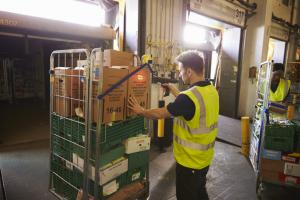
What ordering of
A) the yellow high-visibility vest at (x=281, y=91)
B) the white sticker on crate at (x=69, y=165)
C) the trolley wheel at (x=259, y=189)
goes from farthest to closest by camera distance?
1. the yellow high-visibility vest at (x=281, y=91)
2. the trolley wheel at (x=259, y=189)
3. the white sticker on crate at (x=69, y=165)

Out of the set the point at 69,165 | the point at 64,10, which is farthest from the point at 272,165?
the point at 64,10

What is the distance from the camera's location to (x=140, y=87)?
2.26 meters

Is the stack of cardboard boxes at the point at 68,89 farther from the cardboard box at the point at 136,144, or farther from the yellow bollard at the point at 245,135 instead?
the yellow bollard at the point at 245,135

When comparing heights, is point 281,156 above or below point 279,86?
below

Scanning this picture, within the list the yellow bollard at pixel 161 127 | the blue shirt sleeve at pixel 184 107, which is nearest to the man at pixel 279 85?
the yellow bollard at pixel 161 127

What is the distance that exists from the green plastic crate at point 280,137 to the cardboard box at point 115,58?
189cm

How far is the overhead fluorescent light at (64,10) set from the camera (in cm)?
399

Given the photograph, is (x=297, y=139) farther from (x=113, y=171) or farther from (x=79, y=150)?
(x=79, y=150)

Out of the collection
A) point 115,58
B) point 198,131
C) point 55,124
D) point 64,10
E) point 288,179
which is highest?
point 64,10

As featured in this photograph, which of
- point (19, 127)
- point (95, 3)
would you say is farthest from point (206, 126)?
point (19, 127)

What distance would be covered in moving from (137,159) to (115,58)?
1.10m

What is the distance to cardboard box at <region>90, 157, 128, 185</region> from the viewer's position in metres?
1.96

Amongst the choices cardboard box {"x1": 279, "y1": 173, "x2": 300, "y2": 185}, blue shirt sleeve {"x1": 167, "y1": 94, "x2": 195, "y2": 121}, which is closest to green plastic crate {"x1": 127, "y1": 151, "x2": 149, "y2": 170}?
blue shirt sleeve {"x1": 167, "y1": 94, "x2": 195, "y2": 121}

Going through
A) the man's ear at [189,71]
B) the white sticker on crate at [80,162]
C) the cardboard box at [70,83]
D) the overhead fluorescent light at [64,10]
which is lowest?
the white sticker on crate at [80,162]
